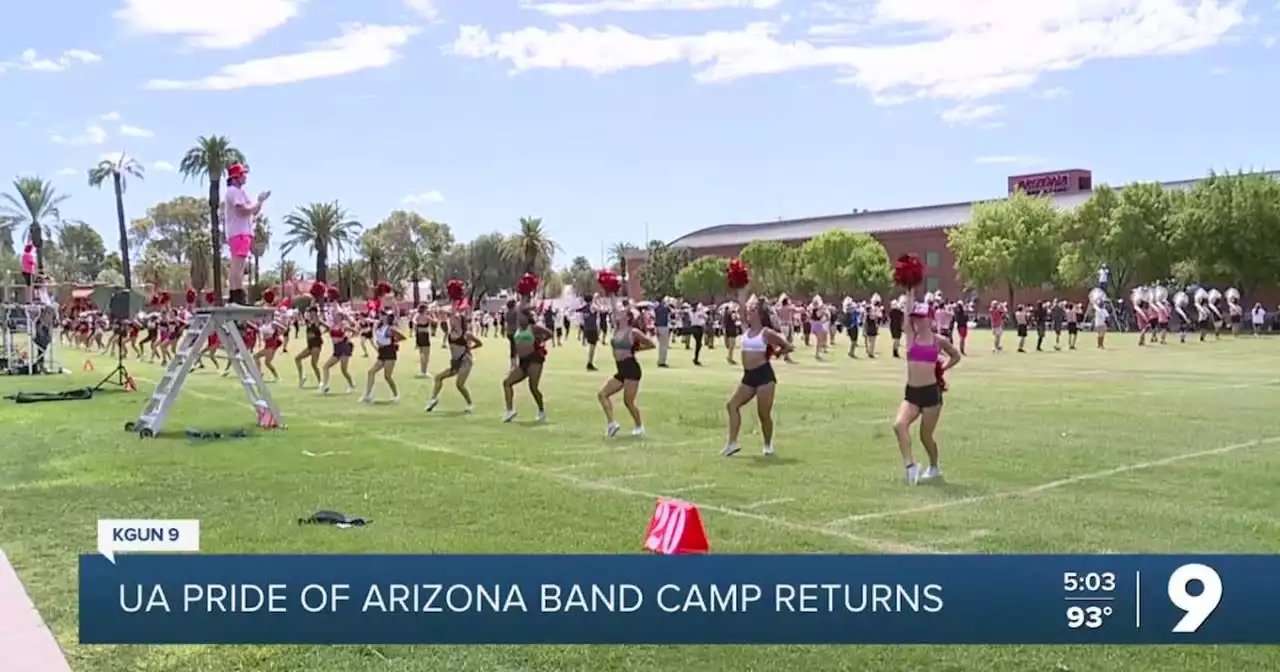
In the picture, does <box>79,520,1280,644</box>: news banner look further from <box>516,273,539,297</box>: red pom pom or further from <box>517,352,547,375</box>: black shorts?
<box>516,273,539,297</box>: red pom pom

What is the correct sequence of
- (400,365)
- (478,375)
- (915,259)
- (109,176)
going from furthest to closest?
(109,176)
(400,365)
(478,375)
(915,259)

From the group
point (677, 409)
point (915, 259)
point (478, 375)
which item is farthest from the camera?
point (478, 375)

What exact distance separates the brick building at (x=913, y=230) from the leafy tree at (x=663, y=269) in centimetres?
207

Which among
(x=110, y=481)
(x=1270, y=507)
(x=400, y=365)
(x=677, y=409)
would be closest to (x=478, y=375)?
(x=400, y=365)

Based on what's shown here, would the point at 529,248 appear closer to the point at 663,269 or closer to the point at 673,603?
the point at 663,269

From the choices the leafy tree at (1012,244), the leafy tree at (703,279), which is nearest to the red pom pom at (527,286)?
the leafy tree at (1012,244)

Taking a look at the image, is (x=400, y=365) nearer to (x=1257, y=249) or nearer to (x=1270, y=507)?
(x=1270, y=507)

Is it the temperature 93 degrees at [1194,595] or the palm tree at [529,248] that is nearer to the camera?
the temperature 93 degrees at [1194,595]

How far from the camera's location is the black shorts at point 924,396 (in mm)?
10336

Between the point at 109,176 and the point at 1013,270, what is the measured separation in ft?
188

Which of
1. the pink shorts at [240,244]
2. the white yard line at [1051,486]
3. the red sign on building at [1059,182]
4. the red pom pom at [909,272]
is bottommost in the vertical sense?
the white yard line at [1051,486]

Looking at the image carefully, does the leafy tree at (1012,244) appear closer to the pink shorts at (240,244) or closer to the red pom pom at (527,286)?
the red pom pom at (527,286)

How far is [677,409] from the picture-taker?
1714 centimetres

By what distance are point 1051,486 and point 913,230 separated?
86.2m
